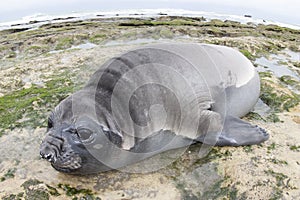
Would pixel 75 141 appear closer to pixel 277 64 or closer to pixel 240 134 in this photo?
pixel 240 134

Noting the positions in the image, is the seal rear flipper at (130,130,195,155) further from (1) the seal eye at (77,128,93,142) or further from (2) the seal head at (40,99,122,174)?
(1) the seal eye at (77,128,93,142)

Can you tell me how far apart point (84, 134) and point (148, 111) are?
82 centimetres

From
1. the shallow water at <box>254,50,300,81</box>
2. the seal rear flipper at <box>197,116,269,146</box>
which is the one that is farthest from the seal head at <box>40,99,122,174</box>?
the shallow water at <box>254,50,300,81</box>

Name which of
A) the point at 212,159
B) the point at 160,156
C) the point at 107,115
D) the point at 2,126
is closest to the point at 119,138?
the point at 107,115

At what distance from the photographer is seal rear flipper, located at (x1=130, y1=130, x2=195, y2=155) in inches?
155

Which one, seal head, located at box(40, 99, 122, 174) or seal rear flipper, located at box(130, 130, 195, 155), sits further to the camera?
seal rear flipper, located at box(130, 130, 195, 155)

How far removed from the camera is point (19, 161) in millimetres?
4164

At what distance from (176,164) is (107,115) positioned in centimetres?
112

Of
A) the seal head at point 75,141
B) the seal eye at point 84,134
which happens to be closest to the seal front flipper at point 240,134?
the seal head at point 75,141

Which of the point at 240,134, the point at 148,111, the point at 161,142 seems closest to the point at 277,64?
the point at 240,134

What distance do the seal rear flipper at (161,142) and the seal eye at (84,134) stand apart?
0.54 meters

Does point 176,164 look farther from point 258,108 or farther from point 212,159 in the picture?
point 258,108

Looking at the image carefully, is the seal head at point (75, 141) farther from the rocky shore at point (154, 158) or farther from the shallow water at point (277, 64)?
the shallow water at point (277, 64)

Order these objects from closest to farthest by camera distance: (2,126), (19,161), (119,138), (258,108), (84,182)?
(119,138), (84,182), (19,161), (2,126), (258,108)
